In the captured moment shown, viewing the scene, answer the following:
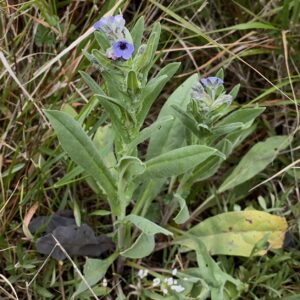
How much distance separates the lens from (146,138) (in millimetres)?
1945

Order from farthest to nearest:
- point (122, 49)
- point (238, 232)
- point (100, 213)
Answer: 1. point (238, 232)
2. point (100, 213)
3. point (122, 49)

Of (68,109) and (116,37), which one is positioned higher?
(116,37)

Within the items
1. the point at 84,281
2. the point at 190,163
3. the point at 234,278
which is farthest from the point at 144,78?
the point at 234,278

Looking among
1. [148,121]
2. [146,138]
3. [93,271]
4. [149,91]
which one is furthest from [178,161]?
[148,121]

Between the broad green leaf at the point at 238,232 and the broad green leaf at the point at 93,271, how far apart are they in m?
→ 0.30

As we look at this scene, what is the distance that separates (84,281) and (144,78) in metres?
0.69

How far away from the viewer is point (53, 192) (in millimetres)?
2418

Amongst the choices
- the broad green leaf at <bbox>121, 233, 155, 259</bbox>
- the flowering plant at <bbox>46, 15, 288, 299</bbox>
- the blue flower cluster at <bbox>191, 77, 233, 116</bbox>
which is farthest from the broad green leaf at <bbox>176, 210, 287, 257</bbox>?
the blue flower cluster at <bbox>191, 77, 233, 116</bbox>

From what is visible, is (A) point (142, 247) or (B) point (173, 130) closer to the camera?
(A) point (142, 247)

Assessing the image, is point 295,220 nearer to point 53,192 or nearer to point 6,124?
point 53,192

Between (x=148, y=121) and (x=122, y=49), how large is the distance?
0.92 meters

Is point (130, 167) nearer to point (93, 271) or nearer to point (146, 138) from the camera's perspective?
point (146, 138)

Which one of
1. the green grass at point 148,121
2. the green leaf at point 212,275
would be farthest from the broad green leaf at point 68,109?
the green leaf at point 212,275

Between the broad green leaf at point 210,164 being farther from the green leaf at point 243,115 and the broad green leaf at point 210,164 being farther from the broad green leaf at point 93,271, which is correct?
the broad green leaf at point 93,271
